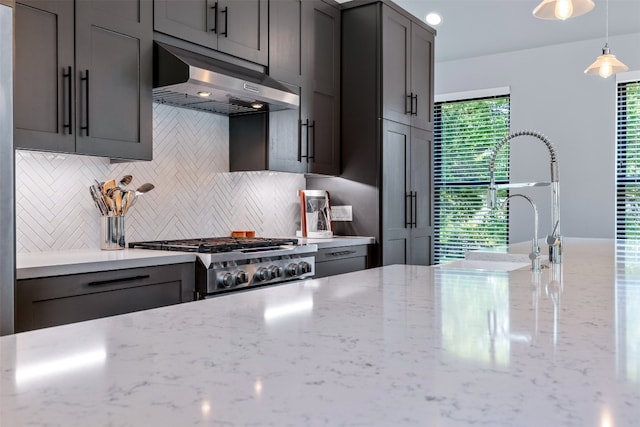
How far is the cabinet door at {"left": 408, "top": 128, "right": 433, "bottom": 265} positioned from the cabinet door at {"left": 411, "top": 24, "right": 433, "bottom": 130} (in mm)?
116

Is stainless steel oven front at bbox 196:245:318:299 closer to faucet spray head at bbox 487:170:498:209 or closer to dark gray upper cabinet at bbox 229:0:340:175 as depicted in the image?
dark gray upper cabinet at bbox 229:0:340:175

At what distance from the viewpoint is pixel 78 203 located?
2.73 m

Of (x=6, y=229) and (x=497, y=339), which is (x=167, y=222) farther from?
(x=497, y=339)

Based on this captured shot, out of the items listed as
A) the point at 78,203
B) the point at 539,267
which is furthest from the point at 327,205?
the point at 539,267

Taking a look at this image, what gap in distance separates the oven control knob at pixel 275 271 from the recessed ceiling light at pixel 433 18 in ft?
10.1

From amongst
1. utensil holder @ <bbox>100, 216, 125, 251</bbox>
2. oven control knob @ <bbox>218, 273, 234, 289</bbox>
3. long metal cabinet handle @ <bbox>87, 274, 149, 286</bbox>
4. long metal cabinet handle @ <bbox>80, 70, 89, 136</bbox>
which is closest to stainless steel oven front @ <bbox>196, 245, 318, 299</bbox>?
oven control knob @ <bbox>218, 273, 234, 289</bbox>

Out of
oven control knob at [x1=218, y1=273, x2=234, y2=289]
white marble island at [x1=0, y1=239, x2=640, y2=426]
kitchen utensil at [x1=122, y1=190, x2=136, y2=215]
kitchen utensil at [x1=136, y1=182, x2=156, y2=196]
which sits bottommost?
oven control knob at [x1=218, y1=273, x2=234, y2=289]

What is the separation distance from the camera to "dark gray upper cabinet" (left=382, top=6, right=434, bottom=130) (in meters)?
4.06

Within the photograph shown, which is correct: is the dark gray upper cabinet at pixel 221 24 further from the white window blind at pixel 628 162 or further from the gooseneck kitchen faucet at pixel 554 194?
the white window blind at pixel 628 162

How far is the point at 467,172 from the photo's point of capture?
5.82 metres

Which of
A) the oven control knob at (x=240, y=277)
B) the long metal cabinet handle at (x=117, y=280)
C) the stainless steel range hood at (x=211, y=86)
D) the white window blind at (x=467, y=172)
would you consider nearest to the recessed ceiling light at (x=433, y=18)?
the white window blind at (x=467, y=172)

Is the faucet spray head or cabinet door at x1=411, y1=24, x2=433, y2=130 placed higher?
cabinet door at x1=411, y1=24, x2=433, y2=130

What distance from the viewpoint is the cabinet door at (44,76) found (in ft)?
7.14

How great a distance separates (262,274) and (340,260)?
851 millimetres
